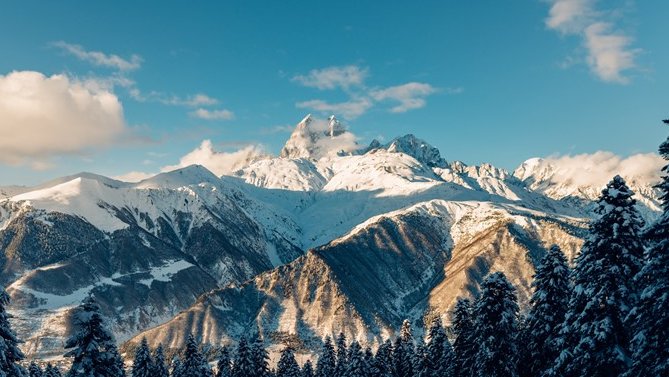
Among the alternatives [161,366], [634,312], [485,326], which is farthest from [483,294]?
[161,366]

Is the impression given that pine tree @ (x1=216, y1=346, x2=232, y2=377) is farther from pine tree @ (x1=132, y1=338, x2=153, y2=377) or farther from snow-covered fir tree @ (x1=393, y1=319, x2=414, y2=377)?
snow-covered fir tree @ (x1=393, y1=319, x2=414, y2=377)

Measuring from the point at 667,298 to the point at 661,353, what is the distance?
233cm

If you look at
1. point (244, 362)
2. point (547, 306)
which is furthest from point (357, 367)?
point (547, 306)

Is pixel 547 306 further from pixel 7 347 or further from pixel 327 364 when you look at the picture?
pixel 327 364

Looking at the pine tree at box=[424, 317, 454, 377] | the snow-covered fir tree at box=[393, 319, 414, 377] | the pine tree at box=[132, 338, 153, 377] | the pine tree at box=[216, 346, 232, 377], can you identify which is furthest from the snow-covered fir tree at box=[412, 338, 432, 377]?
the pine tree at box=[132, 338, 153, 377]

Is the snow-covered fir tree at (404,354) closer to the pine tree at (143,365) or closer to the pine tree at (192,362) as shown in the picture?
the pine tree at (192,362)

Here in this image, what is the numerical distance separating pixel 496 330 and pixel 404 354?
50826 millimetres

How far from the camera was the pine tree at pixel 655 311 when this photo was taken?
2280 cm

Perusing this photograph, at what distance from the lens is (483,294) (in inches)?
1759

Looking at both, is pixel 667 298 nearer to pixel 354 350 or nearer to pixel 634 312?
pixel 634 312

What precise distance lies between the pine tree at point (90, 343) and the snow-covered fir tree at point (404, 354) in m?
60.3

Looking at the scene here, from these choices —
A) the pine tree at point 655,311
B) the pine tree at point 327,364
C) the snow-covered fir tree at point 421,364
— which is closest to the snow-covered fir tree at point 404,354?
the snow-covered fir tree at point 421,364

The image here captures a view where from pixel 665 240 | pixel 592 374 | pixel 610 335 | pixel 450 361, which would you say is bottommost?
pixel 450 361

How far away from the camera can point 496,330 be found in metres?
42.8
